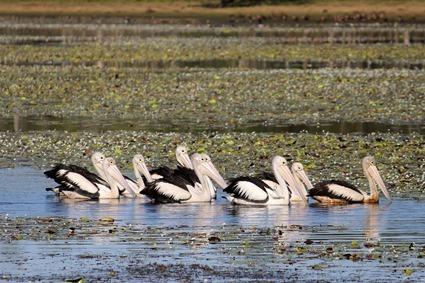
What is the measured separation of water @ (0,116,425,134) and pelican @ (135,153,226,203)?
5406mm

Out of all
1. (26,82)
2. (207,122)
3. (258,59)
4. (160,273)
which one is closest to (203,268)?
(160,273)

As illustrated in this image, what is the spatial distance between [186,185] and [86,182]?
3.67ft

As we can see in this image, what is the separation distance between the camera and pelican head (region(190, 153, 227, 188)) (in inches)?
626

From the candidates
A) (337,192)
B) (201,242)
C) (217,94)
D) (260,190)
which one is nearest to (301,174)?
(260,190)

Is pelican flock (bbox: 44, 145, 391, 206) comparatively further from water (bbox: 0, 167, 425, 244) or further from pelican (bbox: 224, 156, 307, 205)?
water (bbox: 0, 167, 425, 244)

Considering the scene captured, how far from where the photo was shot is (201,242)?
1232 centimetres

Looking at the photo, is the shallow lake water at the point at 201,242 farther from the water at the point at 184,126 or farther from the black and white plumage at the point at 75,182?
the water at the point at 184,126

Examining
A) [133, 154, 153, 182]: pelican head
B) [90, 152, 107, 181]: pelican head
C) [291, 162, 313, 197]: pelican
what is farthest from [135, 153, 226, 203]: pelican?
[291, 162, 313, 197]: pelican

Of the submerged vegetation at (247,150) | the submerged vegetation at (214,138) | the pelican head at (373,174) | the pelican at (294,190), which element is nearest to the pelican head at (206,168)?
the submerged vegetation at (214,138)

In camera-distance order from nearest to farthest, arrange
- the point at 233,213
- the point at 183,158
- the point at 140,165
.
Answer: the point at 233,213, the point at 140,165, the point at 183,158

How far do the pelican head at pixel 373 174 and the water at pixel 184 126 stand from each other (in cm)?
532

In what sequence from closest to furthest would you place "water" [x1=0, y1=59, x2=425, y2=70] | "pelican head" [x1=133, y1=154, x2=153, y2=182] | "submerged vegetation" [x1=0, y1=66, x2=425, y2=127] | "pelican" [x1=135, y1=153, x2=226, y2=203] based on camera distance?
"pelican" [x1=135, y1=153, x2=226, y2=203] < "pelican head" [x1=133, y1=154, x2=153, y2=182] < "submerged vegetation" [x1=0, y1=66, x2=425, y2=127] < "water" [x1=0, y1=59, x2=425, y2=70]

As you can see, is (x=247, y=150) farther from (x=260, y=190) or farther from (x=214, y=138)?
(x=260, y=190)

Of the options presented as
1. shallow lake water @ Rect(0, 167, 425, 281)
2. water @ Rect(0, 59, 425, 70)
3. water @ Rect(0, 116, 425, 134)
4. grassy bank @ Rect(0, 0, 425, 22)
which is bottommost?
shallow lake water @ Rect(0, 167, 425, 281)
